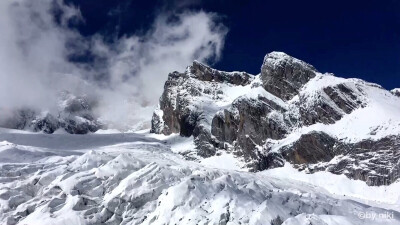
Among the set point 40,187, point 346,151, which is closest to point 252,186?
point 40,187

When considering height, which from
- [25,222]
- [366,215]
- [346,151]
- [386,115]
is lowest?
[25,222]

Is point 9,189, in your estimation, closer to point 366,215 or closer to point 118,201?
point 118,201

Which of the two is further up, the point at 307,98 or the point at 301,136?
the point at 307,98

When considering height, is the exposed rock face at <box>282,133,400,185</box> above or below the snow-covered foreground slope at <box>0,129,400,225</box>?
above

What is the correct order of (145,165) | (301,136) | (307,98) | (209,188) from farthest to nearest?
Answer: (307,98), (301,136), (145,165), (209,188)

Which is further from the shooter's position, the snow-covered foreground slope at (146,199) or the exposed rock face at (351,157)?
the exposed rock face at (351,157)

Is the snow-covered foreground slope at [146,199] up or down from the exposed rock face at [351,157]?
down

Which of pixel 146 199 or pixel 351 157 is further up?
pixel 351 157

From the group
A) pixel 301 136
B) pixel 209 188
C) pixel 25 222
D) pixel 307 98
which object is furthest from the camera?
pixel 307 98

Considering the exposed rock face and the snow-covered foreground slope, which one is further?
the exposed rock face

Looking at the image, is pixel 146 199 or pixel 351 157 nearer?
pixel 146 199

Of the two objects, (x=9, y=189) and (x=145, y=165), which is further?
(x=145, y=165)
